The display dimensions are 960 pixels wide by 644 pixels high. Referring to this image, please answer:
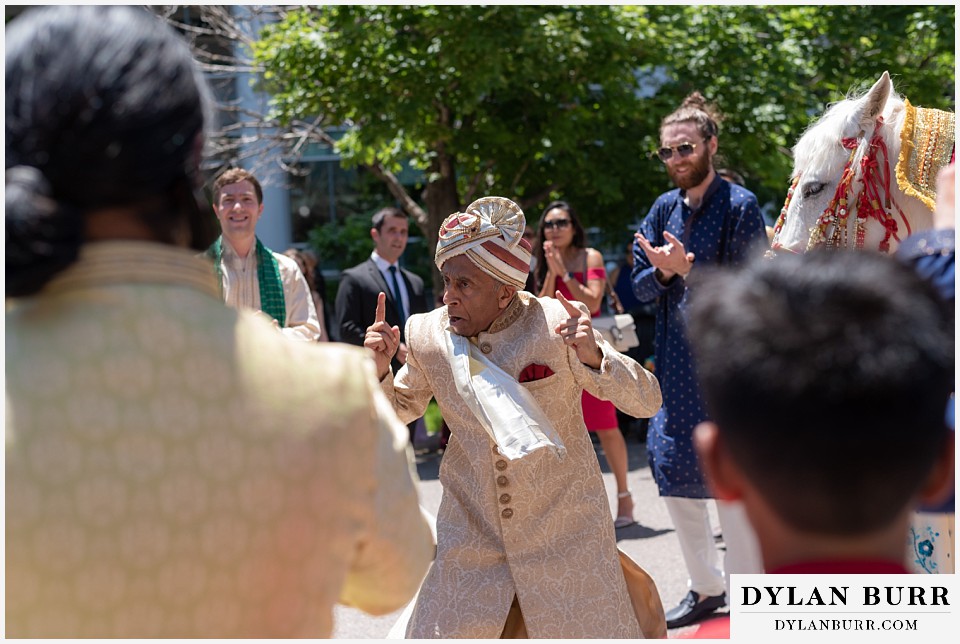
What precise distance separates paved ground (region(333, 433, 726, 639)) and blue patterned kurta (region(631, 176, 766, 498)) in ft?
2.30

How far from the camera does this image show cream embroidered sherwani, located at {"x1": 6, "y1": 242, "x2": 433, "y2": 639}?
151 centimetres

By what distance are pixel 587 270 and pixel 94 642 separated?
22.5ft

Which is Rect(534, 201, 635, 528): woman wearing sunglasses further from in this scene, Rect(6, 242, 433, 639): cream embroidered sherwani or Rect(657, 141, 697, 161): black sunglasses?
Rect(6, 242, 433, 639): cream embroidered sherwani

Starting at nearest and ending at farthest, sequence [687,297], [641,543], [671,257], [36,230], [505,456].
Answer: [36,230] < [505,456] < [671,257] < [687,297] < [641,543]

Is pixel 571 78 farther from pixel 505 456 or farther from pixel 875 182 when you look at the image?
pixel 505 456

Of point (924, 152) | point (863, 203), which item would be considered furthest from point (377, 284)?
point (924, 152)

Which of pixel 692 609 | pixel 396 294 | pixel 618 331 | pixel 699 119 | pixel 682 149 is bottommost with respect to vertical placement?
pixel 396 294

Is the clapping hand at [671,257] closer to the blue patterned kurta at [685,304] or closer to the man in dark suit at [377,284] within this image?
the blue patterned kurta at [685,304]

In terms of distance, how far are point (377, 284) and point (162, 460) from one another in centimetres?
657

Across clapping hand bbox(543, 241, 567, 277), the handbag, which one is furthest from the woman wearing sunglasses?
the handbag

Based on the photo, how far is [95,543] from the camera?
59.7 inches

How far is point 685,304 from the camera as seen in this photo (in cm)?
514

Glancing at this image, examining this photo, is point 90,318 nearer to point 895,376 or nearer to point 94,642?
point 94,642

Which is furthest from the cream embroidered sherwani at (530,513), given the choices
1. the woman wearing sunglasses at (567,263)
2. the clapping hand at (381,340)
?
the woman wearing sunglasses at (567,263)
